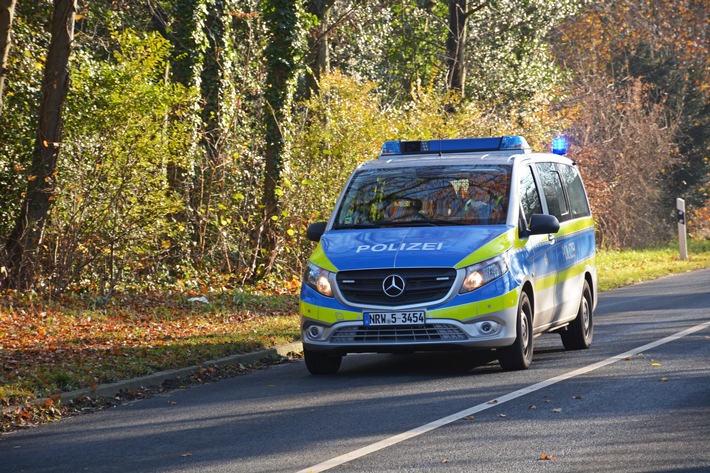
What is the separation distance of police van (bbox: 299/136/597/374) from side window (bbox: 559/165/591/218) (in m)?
0.53

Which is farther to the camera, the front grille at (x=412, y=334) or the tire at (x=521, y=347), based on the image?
the tire at (x=521, y=347)

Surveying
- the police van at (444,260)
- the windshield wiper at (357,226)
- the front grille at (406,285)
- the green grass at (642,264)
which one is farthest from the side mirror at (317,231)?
the green grass at (642,264)

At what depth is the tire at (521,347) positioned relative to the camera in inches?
445

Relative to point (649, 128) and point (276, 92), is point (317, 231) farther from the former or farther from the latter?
point (649, 128)

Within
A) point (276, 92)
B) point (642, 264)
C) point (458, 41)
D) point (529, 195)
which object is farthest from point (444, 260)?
point (458, 41)

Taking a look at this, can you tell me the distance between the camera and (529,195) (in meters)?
12.4

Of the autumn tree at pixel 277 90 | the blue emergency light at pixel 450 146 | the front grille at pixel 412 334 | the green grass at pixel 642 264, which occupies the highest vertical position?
the autumn tree at pixel 277 90

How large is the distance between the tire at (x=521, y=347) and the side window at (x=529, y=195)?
3.19 ft

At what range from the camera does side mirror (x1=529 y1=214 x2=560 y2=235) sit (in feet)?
38.0

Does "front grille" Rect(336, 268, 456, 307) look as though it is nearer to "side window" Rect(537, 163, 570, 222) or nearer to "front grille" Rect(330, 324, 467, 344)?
"front grille" Rect(330, 324, 467, 344)

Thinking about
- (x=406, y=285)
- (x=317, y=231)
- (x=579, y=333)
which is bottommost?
(x=579, y=333)

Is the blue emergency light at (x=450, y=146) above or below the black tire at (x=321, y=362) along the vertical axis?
above

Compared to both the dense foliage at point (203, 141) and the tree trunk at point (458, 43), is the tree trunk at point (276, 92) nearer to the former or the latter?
the dense foliage at point (203, 141)

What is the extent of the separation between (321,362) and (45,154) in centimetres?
788
